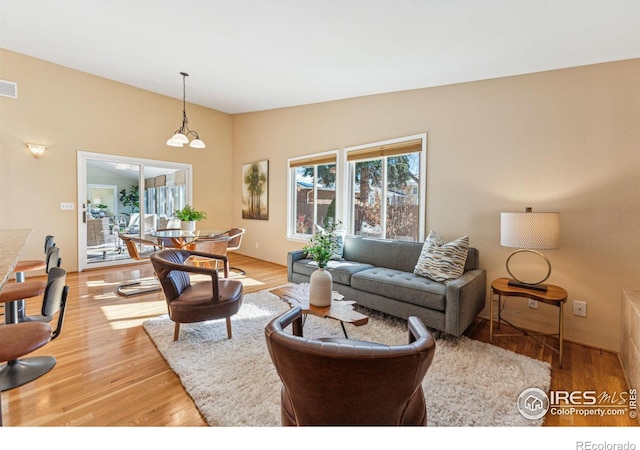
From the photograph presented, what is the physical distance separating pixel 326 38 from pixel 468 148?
199cm

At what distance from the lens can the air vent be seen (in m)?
4.14

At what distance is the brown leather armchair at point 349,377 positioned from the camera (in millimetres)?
940

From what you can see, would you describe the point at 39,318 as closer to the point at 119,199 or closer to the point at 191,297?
the point at 191,297

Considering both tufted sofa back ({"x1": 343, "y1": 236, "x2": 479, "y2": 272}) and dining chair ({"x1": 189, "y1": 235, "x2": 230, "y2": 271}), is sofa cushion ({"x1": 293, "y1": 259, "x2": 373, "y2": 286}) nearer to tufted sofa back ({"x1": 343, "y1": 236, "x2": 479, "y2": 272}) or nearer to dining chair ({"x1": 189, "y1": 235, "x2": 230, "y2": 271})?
tufted sofa back ({"x1": 343, "y1": 236, "x2": 479, "y2": 272})

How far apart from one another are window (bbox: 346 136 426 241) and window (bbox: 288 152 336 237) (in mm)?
422

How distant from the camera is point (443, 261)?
9.62 ft

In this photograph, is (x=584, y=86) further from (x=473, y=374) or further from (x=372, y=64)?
(x=473, y=374)

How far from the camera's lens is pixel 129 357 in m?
2.30

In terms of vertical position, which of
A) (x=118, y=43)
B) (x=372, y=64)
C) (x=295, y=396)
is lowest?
(x=295, y=396)

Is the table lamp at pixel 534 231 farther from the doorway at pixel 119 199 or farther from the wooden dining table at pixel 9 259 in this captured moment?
the doorway at pixel 119 199

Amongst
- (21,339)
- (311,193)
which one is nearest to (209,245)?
(311,193)

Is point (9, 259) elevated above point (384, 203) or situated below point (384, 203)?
below

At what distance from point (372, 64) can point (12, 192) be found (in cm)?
549

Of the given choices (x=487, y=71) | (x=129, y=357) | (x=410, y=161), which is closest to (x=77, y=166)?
(x=129, y=357)
